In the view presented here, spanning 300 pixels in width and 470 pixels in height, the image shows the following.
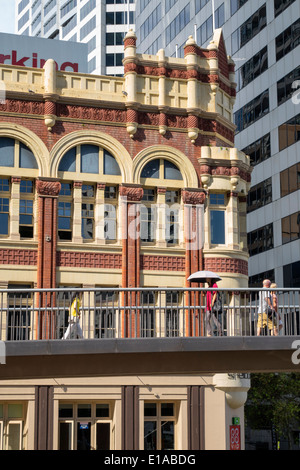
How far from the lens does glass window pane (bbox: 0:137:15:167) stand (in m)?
38.6

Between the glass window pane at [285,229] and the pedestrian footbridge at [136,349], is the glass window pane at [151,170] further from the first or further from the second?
the glass window pane at [285,229]

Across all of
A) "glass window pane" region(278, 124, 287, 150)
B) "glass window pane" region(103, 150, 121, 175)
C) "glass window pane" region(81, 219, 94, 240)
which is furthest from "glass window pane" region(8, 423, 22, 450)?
"glass window pane" region(278, 124, 287, 150)

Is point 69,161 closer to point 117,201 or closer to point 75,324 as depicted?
point 117,201

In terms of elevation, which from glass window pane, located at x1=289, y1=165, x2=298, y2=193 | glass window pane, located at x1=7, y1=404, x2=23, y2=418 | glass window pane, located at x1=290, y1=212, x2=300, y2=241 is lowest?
glass window pane, located at x1=7, y1=404, x2=23, y2=418

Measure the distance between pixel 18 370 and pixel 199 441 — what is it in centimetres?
1403

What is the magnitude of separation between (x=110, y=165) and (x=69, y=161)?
5.88 feet

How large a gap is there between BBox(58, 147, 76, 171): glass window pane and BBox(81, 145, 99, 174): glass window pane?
39 cm

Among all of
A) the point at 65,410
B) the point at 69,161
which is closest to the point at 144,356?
the point at 65,410

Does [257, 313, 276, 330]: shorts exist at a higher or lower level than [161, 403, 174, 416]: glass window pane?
higher

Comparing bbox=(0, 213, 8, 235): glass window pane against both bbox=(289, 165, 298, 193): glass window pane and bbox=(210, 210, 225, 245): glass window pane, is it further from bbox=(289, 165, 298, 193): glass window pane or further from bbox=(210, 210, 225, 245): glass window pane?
bbox=(289, 165, 298, 193): glass window pane

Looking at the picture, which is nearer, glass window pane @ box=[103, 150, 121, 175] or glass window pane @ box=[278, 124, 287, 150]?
glass window pane @ box=[103, 150, 121, 175]

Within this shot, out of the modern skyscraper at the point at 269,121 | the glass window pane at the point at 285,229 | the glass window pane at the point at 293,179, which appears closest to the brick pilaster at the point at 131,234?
the modern skyscraper at the point at 269,121

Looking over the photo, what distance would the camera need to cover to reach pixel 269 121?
72312 mm

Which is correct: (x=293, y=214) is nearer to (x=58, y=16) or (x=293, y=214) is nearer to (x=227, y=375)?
(x=227, y=375)
